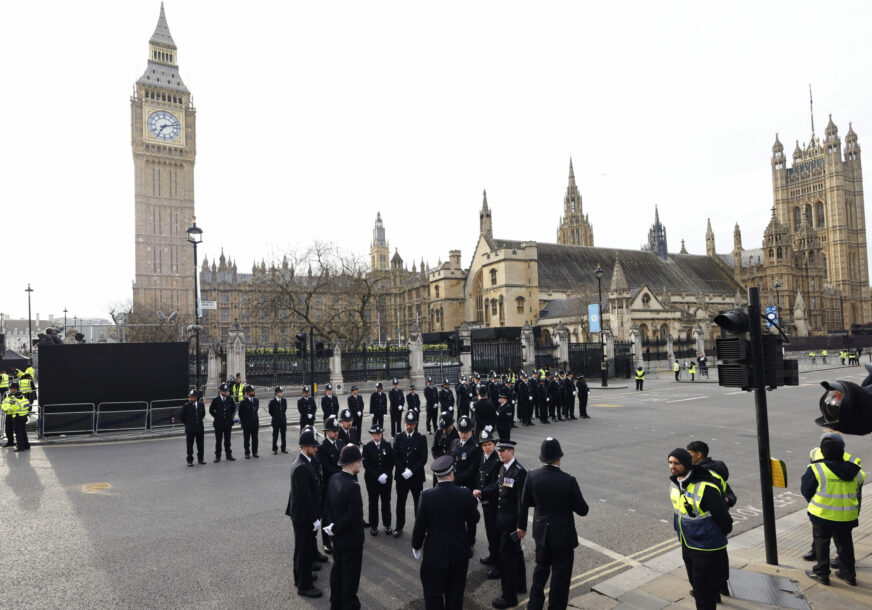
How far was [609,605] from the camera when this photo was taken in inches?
201

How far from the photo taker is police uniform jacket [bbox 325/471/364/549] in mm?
5016

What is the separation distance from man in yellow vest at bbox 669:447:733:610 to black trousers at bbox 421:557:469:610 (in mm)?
2010

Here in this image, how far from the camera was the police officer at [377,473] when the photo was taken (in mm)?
7375

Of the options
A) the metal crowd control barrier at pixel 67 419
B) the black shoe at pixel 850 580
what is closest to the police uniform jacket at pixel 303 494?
the black shoe at pixel 850 580

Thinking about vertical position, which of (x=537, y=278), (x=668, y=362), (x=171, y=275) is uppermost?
(x=171, y=275)

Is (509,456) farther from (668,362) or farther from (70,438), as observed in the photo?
(668,362)

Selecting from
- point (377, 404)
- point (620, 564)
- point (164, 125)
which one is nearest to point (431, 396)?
point (377, 404)

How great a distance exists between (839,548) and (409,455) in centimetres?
510

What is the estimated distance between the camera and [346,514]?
5039mm

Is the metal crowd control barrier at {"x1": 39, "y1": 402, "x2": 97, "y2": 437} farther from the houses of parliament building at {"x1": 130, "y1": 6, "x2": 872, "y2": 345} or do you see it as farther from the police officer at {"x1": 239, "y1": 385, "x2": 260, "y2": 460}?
the houses of parliament building at {"x1": 130, "y1": 6, "x2": 872, "y2": 345}

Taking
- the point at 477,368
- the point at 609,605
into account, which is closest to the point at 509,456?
the point at 609,605

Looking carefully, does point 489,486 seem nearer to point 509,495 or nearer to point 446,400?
point 509,495

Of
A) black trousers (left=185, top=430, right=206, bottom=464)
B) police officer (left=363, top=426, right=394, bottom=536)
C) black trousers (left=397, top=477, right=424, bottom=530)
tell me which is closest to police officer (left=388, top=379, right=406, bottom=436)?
black trousers (left=185, top=430, right=206, bottom=464)

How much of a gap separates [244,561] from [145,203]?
312 feet
